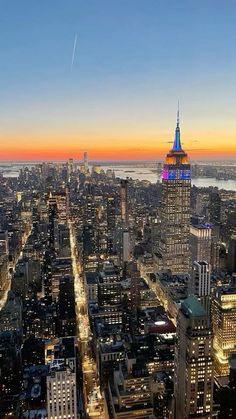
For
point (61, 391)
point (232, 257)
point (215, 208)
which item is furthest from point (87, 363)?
point (215, 208)

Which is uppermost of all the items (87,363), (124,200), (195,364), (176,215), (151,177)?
(151,177)

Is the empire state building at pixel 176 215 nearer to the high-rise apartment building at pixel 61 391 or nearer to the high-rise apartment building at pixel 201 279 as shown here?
the high-rise apartment building at pixel 201 279

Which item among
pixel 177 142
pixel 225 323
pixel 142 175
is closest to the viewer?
pixel 225 323

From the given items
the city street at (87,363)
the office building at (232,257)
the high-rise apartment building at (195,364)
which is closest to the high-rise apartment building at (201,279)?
the city street at (87,363)

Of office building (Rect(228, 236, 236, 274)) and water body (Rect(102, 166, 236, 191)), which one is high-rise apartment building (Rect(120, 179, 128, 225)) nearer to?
water body (Rect(102, 166, 236, 191))

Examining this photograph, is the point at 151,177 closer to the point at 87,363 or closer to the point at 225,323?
the point at 225,323

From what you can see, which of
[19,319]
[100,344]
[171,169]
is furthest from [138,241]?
[100,344]

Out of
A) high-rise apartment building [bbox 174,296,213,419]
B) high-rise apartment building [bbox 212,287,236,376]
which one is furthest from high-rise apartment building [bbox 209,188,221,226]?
high-rise apartment building [bbox 174,296,213,419]
